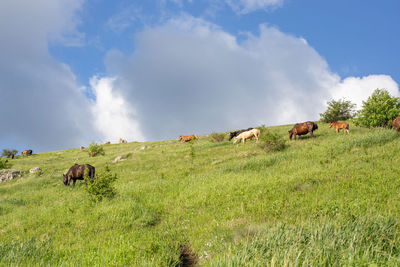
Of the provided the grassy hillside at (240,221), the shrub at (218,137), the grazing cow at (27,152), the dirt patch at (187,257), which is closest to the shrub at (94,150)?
the shrub at (218,137)

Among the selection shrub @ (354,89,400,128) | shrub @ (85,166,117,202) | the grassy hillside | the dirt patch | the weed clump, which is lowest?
the dirt patch

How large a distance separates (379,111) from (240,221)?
23.3 metres

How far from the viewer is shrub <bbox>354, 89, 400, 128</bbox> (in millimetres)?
21600

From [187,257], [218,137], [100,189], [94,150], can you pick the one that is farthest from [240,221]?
[94,150]

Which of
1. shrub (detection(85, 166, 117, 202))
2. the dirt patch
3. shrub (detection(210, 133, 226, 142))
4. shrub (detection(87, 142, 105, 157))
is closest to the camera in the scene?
the dirt patch

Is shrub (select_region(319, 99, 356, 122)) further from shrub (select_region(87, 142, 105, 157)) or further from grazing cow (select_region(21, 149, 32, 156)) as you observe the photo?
grazing cow (select_region(21, 149, 32, 156))

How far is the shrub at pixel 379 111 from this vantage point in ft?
70.9

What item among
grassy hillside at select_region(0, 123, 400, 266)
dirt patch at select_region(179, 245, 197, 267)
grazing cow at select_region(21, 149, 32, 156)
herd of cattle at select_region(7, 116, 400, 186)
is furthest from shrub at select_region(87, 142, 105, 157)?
dirt patch at select_region(179, 245, 197, 267)

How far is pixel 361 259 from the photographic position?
3.24 meters

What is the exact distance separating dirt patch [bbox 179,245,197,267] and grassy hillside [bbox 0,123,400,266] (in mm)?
35

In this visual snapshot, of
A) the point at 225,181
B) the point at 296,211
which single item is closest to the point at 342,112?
the point at 225,181

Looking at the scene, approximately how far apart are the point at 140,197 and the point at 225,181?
434cm

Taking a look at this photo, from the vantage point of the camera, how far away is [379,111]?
22.0 meters

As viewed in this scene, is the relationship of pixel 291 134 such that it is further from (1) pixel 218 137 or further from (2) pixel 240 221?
(2) pixel 240 221
